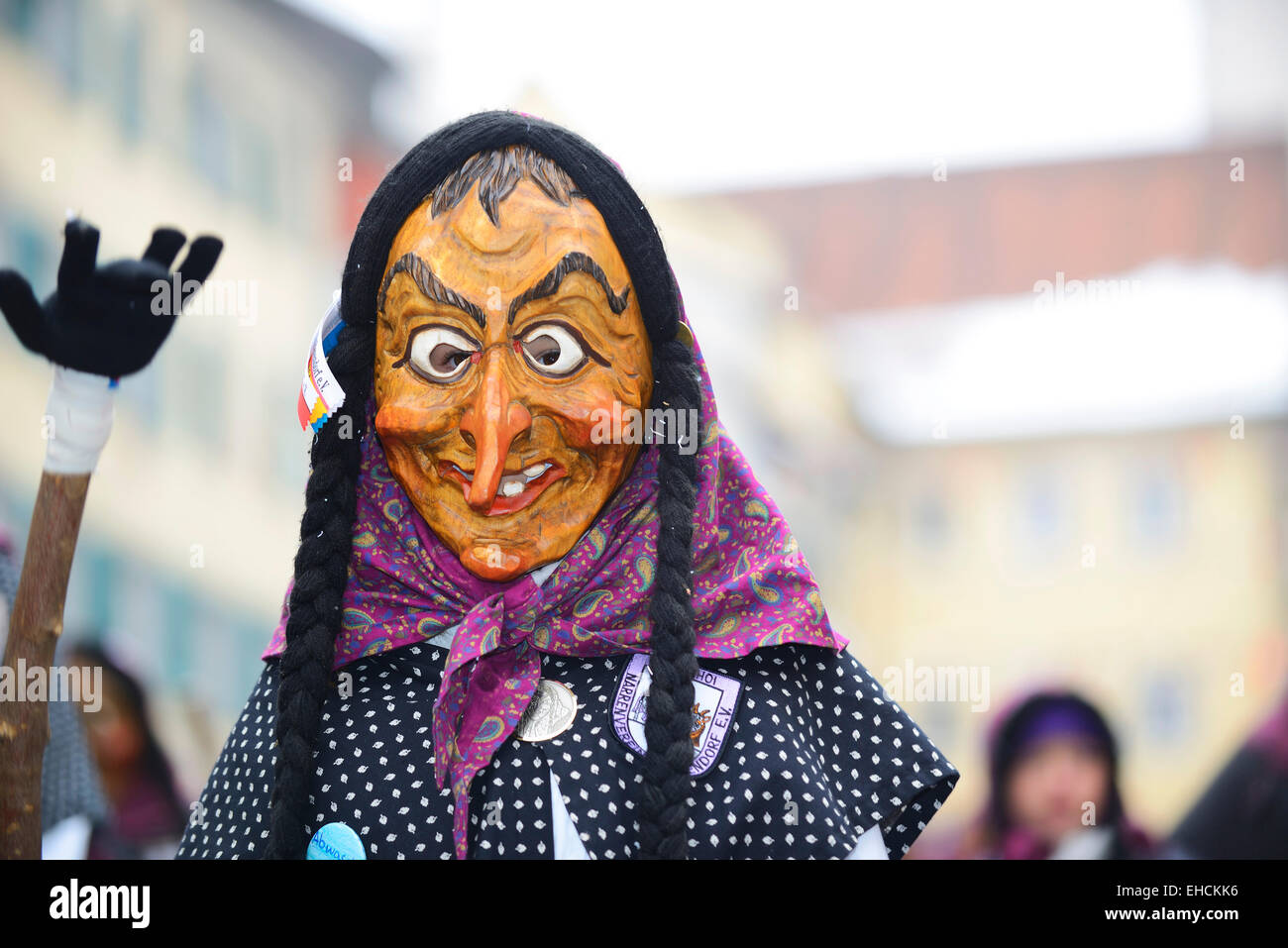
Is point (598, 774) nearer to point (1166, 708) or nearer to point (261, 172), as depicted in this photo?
point (261, 172)

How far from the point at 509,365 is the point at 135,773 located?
4.18 m

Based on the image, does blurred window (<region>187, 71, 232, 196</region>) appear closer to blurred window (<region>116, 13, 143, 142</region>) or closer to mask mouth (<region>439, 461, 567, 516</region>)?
blurred window (<region>116, 13, 143, 142</region>)

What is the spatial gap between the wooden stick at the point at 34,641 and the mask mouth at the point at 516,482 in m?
0.65

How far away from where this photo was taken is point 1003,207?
68.6ft

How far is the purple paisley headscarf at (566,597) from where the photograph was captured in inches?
92.5

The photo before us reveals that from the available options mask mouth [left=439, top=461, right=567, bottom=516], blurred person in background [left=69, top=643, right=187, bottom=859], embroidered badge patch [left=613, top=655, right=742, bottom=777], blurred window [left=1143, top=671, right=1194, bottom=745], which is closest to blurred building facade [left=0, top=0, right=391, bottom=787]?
blurred person in background [left=69, top=643, right=187, bottom=859]

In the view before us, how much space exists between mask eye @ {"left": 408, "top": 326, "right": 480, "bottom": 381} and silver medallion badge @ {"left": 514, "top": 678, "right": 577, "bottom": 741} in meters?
0.54

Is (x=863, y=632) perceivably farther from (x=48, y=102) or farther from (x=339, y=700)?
(x=339, y=700)

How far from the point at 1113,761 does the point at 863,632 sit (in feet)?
66.8

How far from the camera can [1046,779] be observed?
555cm

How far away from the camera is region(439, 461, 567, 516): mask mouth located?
2.38 meters

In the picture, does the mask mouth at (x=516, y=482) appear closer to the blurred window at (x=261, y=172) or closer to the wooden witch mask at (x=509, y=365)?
the wooden witch mask at (x=509, y=365)

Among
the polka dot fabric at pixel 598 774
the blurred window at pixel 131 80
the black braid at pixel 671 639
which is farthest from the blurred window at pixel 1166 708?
the black braid at pixel 671 639

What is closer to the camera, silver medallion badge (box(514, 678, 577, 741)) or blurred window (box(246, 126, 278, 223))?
silver medallion badge (box(514, 678, 577, 741))
